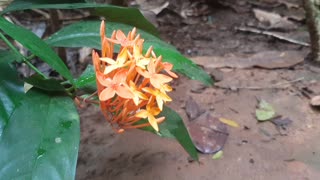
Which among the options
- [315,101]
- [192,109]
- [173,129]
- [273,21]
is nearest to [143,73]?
[173,129]

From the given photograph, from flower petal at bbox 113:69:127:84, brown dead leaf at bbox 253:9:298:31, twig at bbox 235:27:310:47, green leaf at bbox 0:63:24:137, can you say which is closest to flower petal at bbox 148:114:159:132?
flower petal at bbox 113:69:127:84

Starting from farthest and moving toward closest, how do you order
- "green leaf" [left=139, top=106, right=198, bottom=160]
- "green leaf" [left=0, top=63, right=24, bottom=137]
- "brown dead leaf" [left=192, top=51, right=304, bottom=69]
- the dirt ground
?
1. "brown dead leaf" [left=192, top=51, right=304, bottom=69]
2. the dirt ground
3. "green leaf" [left=139, top=106, right=198, bottom=160]
4. "green leaf" [left=0, top=63, right=24, bottom=137]

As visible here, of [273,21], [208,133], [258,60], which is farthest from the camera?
[273,21]

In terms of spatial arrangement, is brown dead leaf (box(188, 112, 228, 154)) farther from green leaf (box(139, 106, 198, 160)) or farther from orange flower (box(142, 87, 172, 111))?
orange flower (box(142, 87, 172, 111))

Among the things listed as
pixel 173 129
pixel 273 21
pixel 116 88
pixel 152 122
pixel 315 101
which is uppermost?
pixel 116 88

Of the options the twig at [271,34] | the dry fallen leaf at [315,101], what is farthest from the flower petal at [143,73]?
the twig at [271,34]

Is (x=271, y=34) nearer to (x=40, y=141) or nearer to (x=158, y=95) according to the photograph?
(x=158, y=95)

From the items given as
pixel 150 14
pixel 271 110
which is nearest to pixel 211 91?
pixel 271 110

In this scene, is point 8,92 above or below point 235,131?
above
